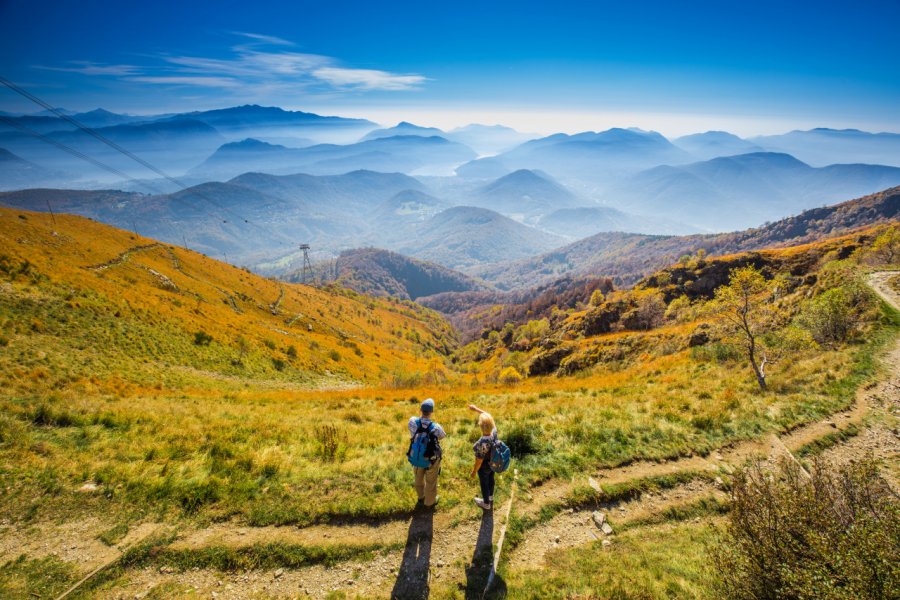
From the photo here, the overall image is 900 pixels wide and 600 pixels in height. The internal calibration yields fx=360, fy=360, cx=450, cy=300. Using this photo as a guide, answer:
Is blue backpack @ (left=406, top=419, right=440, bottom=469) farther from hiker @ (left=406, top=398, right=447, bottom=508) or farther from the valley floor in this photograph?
the valley floor

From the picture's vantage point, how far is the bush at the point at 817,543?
4.67 meters

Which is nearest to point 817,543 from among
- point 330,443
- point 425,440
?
point 425,440

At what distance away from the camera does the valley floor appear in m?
7.18

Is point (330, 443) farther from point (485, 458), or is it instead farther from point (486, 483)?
point (485, 458)

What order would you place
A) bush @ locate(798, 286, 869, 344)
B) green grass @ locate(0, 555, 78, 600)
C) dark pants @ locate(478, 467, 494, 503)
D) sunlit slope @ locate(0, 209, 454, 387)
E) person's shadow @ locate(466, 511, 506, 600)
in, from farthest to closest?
sunlit slope @ locate(0, 209, 454, 387) < bush @ locate(798, 286, 869, 344) < dark pants @ locate(478, 467, 494, 503) < person's shadow @ locate(466, 511, 506, 600) < green grass @ locate(0, 555, 78, 600)

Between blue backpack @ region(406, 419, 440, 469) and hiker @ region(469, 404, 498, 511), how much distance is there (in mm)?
1075

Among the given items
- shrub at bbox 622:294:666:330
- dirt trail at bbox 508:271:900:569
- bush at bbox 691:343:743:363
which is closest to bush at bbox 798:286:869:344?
bush at bbox 691:343:743:363

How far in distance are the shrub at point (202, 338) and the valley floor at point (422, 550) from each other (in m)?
26.7

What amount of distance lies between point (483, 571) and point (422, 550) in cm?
147

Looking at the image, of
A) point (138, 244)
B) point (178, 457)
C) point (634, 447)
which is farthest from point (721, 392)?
point (138, 244)

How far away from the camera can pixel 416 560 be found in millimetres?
8117

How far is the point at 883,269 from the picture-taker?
114 ft

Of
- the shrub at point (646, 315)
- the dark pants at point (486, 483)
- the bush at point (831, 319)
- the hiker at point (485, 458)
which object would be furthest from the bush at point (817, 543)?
the shrub at point (646, 315)

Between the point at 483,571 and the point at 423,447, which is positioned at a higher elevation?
the point at 423,447
